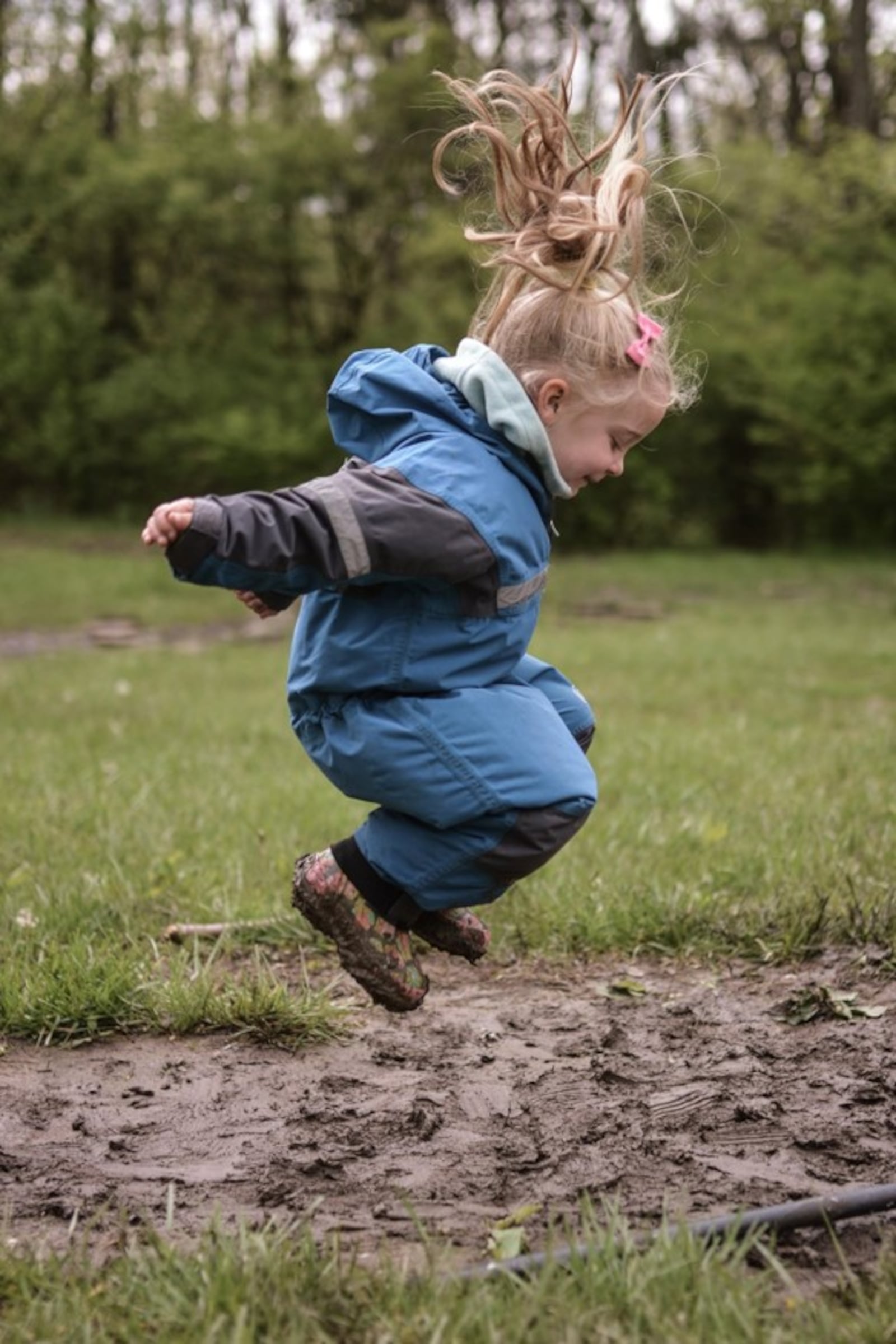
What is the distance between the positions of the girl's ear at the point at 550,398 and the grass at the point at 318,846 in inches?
55.5

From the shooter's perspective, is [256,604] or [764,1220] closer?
[764,1220]

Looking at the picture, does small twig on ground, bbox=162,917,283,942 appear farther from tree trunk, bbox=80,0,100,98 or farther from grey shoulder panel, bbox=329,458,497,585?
tree trunk, bbox=80,0,100,98

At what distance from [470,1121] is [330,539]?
1166 mm

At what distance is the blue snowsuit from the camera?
271 centimetres

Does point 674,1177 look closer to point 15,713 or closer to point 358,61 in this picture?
point 15,713

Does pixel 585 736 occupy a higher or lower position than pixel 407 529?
lower

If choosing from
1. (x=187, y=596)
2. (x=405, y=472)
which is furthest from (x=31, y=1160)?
(x=187, y=596)

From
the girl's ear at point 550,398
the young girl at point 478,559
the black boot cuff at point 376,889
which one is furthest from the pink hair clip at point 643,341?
the black boot cuff at point 376,889

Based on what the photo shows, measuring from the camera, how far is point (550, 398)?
2.90 metres

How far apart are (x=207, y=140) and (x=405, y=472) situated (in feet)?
73.6

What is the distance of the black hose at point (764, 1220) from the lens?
2.15 metres

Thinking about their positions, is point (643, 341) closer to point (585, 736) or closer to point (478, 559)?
point (478, 559)

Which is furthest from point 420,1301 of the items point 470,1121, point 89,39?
point 89,39

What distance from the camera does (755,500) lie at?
23750mm
